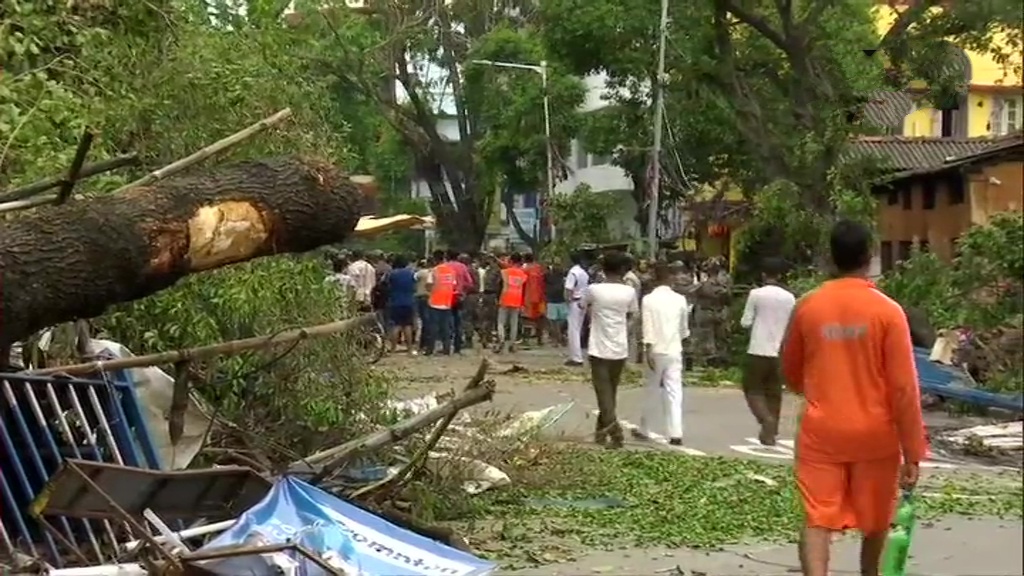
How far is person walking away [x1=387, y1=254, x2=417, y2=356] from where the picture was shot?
24.2 m

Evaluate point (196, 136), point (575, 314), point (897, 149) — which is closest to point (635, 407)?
point (575, 314)

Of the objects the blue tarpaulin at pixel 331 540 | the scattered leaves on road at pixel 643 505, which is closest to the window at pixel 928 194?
the scattered leaves on road at pixel 643 505

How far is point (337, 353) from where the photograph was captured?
31.6ft

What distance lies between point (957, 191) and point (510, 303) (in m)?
13.0

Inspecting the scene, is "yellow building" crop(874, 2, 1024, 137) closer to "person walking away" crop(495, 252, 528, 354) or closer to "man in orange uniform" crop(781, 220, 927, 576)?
"man in orange uniform" crop(781, 220, 927, 576)

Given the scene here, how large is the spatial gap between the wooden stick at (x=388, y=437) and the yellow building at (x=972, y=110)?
474 centimetres

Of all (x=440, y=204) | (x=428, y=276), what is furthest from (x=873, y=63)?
(x=440, y=204)

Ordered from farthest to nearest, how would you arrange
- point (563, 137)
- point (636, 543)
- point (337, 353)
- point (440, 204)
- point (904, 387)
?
point (440, 204), point (563, 137), point (337, 353), point (636, 543), point (904, 387)

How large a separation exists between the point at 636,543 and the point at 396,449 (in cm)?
151

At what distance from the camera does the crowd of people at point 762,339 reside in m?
5.80

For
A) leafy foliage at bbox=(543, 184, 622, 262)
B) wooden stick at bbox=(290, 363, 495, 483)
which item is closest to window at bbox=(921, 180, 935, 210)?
wooden stick at bbox=(290, 363, 495, 483)

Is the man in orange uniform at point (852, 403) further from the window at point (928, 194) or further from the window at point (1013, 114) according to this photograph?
the window at point (928, 194)

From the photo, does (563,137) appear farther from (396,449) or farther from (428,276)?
(396,449)

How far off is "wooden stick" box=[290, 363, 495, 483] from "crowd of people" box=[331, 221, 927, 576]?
5.48 ft
